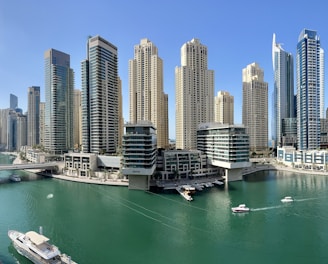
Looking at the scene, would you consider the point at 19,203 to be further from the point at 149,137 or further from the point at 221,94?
the point at 221,94

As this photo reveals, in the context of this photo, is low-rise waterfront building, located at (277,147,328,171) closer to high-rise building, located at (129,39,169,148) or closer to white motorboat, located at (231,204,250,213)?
high-rise building, located at (129,39,169,148)

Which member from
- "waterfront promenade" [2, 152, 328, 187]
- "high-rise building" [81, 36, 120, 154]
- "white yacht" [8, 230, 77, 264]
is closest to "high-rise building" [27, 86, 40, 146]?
"waterfront promenade" [2, 152, 328, 187]

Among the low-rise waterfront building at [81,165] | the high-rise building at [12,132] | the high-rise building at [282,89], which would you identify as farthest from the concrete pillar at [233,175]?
the high-rise building at [12,132]

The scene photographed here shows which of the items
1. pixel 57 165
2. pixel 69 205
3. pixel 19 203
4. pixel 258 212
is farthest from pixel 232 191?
pixel 57 165

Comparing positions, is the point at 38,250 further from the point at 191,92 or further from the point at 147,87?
the point at 147,87

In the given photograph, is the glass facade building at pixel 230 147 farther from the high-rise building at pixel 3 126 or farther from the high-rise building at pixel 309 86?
the high-rise building at pixel 3 126

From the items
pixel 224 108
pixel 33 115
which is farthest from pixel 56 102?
pixel 224 108
